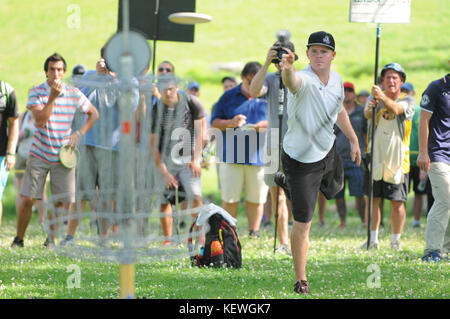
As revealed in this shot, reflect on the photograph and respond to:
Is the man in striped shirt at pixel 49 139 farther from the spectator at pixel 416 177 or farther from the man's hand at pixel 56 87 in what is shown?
the spectator at pixel 416 177

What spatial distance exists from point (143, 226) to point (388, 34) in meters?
28.4

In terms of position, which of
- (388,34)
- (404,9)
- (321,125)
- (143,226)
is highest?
(388,34)

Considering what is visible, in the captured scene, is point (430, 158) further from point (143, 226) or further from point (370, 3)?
point (143, 226)

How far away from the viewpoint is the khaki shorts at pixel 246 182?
914cm

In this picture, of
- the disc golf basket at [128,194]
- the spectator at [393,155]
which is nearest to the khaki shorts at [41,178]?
the spectator at [393,155]

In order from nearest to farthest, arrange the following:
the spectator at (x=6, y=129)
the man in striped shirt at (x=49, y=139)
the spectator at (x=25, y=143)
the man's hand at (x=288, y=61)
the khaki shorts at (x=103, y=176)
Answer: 1. the khaki shorts at (x=103, y=176)
2. the man's hand at (x=288, y=61)
3. the spectator at (x=6, y=129)
4. the man in striped shirt at (x=49, y=139)
5. the spectator at (x=25, y=143)

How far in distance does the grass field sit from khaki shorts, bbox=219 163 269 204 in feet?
2.06

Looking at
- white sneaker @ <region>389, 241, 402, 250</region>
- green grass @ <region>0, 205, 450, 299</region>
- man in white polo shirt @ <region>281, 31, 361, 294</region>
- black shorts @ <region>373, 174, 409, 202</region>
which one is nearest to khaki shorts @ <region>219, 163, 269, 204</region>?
green grass @ <region>0, 205, 450, 299</region>

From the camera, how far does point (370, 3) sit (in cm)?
831

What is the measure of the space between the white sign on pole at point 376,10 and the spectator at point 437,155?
1113 mm

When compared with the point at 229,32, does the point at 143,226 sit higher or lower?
lower

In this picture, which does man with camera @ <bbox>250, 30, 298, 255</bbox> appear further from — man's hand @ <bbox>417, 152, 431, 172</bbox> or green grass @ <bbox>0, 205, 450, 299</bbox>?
man's hand @ <bbox>417, 152, 431, 172</bbox>

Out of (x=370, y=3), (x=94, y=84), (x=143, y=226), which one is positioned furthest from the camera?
(x=370, y=3)
